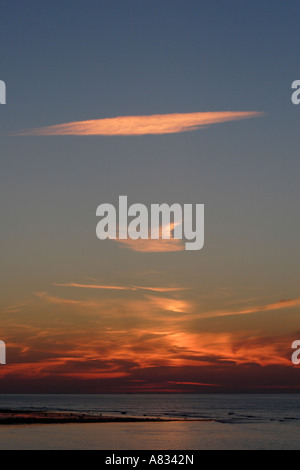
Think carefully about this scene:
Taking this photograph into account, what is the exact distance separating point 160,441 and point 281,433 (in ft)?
95.4

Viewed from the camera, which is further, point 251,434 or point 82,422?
point 82,422

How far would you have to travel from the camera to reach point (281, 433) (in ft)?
347
